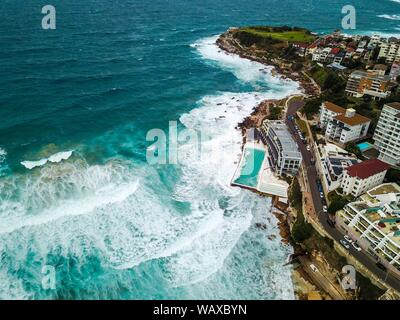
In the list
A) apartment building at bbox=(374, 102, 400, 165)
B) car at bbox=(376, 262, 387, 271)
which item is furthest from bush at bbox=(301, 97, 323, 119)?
car at bbox=(376, 262, 387, 271)

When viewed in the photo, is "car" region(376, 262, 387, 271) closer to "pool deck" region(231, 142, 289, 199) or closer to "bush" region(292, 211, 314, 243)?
"bush" region(292, 211, 314, 243)

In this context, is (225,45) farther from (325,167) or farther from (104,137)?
(325,167)

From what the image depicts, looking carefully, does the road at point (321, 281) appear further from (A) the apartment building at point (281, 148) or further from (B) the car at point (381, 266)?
(A) the apartment building at point (281, 148)

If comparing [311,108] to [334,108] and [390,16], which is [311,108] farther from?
[390,16]

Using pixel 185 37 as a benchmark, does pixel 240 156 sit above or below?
below
